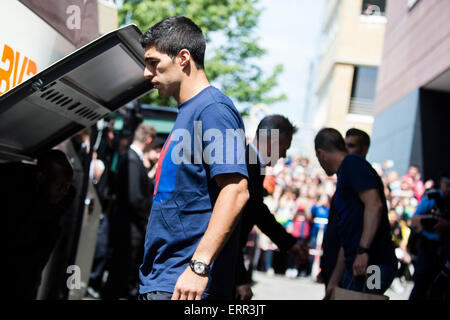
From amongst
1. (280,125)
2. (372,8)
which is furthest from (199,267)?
(372,8)

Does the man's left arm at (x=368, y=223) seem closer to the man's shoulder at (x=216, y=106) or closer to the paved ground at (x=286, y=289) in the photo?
the man's shoulder at (x=216, y=106)

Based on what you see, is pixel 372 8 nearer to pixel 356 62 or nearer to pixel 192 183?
pixel 356 62

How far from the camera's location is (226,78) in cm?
2722

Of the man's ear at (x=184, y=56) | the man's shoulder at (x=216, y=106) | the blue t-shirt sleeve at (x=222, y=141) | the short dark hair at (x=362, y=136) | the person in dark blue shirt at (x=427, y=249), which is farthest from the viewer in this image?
the person in dark blue shirt at (x=427, y=249)

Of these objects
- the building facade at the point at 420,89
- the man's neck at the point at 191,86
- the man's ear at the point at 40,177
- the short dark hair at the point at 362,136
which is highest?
the building facade at the point at 420,89

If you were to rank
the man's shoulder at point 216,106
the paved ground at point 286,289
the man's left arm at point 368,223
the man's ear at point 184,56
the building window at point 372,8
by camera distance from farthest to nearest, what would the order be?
the building window at point 372,8
the paved ground at point 286,289
the man's left arm at point 368,223
the man's ear at point 184,56
the man's shoulder at point 216,106

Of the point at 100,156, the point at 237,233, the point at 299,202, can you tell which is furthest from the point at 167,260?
the point at 299,202

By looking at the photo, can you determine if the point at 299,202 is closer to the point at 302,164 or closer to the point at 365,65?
the point at 302,164

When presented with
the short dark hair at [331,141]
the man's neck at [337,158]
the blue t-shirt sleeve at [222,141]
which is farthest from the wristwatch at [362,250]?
the blue t-shirt sleeve at [222,141]

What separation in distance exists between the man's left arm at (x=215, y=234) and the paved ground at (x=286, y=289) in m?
7.09

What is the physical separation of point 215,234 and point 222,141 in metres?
0.39

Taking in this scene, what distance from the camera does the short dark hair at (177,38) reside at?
292 cm

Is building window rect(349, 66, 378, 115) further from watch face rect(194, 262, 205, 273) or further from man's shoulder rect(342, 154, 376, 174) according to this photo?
watch face rect(194, 262, 205, 273)

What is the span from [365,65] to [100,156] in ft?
87.6
